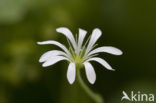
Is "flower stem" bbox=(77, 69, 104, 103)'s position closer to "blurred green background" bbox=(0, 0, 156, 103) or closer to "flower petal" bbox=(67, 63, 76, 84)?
"flower petal" bbox=(67, 63, 76, 84)

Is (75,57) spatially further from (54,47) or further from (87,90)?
(54,47)

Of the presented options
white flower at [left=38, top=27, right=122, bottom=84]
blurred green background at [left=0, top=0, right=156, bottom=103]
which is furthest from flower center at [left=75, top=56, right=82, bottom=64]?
blurred green background at [left=0, top=0, right=156, bottom=103]

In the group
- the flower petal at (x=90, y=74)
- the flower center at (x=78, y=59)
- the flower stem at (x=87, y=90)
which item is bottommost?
the flower stem at (x=87, y=90)

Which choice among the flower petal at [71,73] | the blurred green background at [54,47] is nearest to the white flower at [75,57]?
the flower petal at [71,73]

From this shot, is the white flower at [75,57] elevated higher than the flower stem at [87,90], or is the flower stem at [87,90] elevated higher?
the white flower at [75,57]

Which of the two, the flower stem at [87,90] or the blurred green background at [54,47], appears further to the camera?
the blurred green background at [54,47]

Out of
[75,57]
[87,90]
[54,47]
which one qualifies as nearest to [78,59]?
[75,57]

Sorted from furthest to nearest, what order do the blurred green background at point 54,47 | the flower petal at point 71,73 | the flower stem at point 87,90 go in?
the blurred green background at point 54,47 → the flower stem at point 87,90 → the flower petal at point 71,73

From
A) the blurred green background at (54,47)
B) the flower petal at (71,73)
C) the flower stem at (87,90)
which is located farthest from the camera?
the blurred green background at (54,47)

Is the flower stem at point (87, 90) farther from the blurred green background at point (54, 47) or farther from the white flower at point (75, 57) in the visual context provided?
the blurred green background at point (54, 47)
